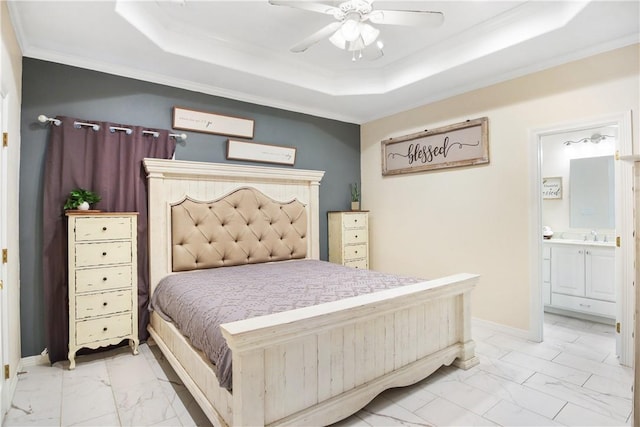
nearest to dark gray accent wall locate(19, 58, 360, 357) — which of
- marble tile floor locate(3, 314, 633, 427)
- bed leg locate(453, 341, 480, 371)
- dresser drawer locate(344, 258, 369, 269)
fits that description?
marble tile floor locate(3, 314, 633, 427)

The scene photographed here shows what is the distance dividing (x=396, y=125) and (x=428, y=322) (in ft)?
8.86

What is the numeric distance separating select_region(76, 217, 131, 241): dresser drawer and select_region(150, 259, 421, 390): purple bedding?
53 centimetres

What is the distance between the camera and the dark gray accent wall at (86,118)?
8.42ft

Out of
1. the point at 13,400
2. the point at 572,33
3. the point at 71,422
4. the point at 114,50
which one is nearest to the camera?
the point at 71,422

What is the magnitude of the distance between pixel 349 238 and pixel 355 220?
240 millimetres

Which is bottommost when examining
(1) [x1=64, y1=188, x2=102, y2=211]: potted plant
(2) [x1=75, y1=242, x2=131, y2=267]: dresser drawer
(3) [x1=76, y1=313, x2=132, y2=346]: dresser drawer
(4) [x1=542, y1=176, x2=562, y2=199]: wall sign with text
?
(3) [x1=76, y1=313, x2=132, y2=346]: dresser drawer

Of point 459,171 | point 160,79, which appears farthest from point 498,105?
point 160,79

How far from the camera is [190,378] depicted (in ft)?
6.46

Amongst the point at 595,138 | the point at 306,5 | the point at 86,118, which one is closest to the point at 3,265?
the point at 86,118

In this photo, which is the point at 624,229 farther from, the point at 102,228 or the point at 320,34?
the point at 102,228

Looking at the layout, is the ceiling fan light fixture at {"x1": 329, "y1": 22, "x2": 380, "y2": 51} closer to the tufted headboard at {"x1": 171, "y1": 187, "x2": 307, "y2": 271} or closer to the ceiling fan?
the ceiling fan

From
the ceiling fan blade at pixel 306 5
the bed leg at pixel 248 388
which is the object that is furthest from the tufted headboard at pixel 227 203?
the bed leg at pixel 248 388

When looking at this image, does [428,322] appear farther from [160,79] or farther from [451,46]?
[160,79]

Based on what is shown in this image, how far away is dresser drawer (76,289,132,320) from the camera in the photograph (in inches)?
97.9
